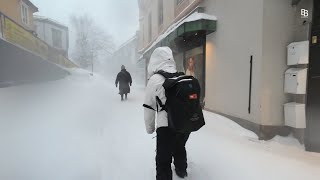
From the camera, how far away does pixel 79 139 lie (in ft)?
21.0

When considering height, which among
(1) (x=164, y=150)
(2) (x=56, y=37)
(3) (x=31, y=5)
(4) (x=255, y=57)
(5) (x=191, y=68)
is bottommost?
(1) (x=164, y=150)

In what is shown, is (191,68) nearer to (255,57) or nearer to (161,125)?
(255,57)

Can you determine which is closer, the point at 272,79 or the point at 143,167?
the point at 143,167

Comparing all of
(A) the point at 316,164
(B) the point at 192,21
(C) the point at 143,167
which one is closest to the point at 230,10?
(B) the point at 192,21

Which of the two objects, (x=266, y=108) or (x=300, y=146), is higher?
(x=266, y=108)

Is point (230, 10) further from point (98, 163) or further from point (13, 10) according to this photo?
point (13, 10)

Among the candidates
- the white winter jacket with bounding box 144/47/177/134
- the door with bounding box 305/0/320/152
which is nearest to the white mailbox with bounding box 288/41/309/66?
the door with bounding box 305/0/320/152

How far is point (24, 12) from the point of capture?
89.0 ft

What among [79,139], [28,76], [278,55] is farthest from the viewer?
[28,76]

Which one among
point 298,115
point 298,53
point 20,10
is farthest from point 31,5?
point 298,115

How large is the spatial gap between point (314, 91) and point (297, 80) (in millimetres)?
420

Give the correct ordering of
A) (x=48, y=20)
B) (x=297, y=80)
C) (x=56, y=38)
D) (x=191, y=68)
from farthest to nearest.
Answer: (x=56, y=38) < (x=48, y=20) < (x=191, y=68) < (x=297, y=80)

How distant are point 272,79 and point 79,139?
4379mm

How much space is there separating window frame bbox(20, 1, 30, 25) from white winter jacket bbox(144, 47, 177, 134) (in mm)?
25652
